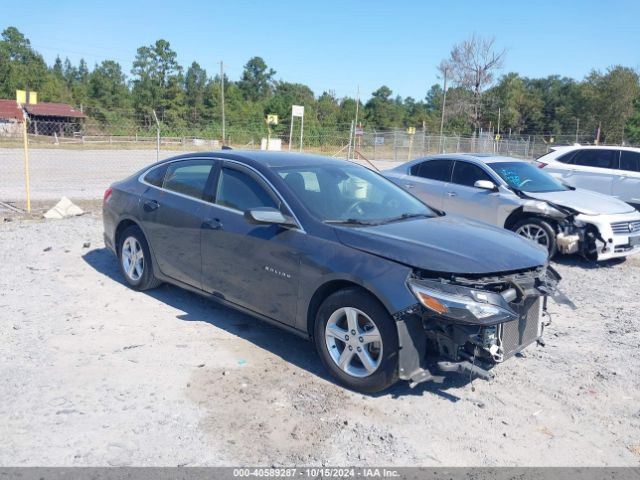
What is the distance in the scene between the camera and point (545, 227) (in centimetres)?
827

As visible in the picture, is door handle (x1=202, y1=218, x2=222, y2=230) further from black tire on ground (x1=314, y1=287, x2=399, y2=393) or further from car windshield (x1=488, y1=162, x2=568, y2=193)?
car windshield (x1=488, y1=162, x2=568, y2=193)

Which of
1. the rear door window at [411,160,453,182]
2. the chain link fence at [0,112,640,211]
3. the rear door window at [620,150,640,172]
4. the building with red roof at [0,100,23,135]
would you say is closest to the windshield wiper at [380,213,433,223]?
the rear door window at [411,160,453,182]

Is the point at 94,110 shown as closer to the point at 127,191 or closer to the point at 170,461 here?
the point at 127,191

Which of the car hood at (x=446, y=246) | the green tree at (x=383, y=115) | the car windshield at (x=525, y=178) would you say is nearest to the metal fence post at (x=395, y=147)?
the car windshield at (x=525, y=178)

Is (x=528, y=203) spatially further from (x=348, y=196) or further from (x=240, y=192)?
(x=240, y=192)

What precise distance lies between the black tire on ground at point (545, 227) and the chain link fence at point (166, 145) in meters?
13.5

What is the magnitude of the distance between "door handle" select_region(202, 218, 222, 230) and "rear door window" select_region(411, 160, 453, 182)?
5.48 metres

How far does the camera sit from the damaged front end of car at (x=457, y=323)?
12.5ft

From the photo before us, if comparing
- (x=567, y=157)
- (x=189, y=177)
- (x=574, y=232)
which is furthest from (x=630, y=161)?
(x=189, y=177)

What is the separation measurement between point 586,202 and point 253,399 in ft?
21.5

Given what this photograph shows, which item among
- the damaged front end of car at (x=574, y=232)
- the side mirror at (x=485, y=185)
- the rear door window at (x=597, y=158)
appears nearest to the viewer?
the damaged front end of car at (x=574, y=232)

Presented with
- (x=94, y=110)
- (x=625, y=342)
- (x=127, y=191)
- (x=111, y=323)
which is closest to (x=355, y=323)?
(x=111, y=323)

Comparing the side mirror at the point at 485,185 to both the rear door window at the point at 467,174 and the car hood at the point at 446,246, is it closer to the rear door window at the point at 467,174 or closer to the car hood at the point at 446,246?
the rear door window at the point at 467,174

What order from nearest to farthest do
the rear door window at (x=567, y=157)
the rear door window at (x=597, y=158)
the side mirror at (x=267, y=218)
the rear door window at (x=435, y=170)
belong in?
the side mirror at (x=267, y=218) < the rear door window at (x=435, y=170) < the rear door window at (x=597, y=158) < the rear door window at (x=567, y=157)
